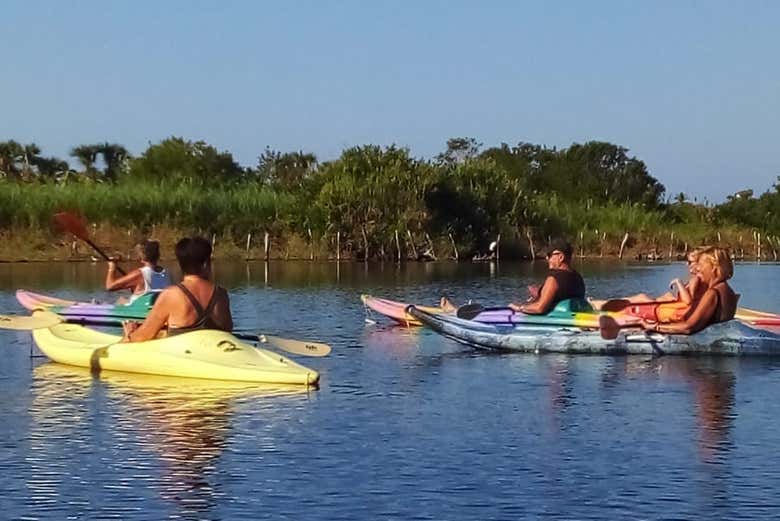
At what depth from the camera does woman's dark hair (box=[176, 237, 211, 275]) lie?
14.0 meters

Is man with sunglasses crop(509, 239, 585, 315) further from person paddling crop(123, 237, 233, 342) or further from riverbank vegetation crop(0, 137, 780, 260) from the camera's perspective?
riverbank vegetation crop(0, 137, 780, 260)

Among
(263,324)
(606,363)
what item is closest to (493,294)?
(263,324)

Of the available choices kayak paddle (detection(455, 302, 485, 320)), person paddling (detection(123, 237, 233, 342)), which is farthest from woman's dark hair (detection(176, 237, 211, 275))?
kayak paddle (detection(455, 302, 485, 320))

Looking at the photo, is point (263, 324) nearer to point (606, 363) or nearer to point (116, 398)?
point (606, 363)

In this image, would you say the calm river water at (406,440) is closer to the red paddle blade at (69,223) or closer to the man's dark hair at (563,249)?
the man's dark hair at (563,249)

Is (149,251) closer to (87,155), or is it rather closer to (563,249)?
(563,249)

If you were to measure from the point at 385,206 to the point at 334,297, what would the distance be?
2538 cm

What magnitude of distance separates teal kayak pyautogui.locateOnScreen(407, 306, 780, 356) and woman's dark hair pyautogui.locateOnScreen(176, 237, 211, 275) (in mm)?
5465

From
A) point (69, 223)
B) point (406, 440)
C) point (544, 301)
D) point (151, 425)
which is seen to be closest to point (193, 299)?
point (151, 425)

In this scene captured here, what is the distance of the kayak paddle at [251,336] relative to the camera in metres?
15.6

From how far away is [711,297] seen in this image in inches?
682

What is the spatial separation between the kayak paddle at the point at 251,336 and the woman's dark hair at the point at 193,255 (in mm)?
1209

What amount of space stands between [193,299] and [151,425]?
2.04 m

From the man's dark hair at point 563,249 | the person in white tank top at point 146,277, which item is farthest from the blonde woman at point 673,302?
the person in white tank top at point 146,277
